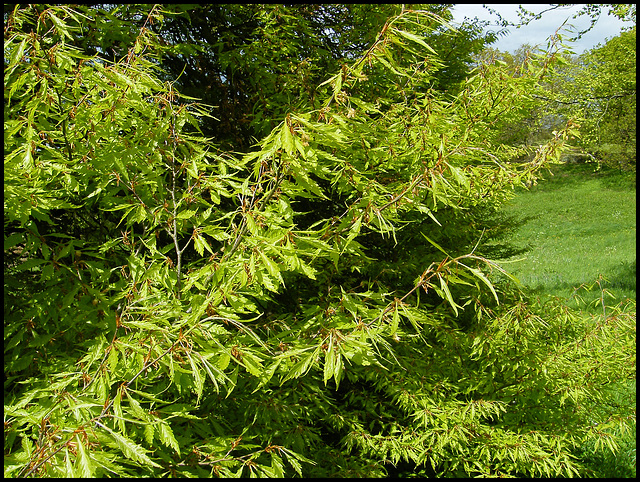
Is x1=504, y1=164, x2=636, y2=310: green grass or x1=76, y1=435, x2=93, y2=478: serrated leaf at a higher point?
x1=76, y1=435, x2=93, y2=478: serrated leaf

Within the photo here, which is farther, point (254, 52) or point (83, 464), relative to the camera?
point (254, 52)

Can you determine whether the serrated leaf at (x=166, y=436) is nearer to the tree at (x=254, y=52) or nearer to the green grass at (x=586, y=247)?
the green grass at (x=586, y=247)

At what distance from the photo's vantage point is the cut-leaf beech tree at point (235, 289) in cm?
136

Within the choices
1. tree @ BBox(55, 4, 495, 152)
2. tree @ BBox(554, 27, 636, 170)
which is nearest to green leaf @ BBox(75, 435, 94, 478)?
tree @ BBox(55, 4, 495, 152)

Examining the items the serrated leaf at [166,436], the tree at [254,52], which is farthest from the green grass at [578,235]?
the tree at [254,52]

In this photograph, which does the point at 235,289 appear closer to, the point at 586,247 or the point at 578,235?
the point at 586,247

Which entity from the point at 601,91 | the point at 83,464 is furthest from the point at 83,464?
the point at 601,91

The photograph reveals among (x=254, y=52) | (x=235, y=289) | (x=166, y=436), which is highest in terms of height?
(x=254, y=52)

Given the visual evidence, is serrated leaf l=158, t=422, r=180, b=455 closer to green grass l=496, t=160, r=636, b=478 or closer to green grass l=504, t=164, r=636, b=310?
green grass l=496, t=160, r=636, b=478

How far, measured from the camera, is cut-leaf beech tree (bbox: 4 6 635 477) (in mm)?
1359

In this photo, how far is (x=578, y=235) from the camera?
41.2 feet

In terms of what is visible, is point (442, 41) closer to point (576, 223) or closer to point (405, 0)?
point (405, 0)

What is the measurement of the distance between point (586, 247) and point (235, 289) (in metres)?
11.5

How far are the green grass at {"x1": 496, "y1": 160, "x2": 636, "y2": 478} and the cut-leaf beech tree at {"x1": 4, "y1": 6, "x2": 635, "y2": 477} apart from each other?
537 millimetres
